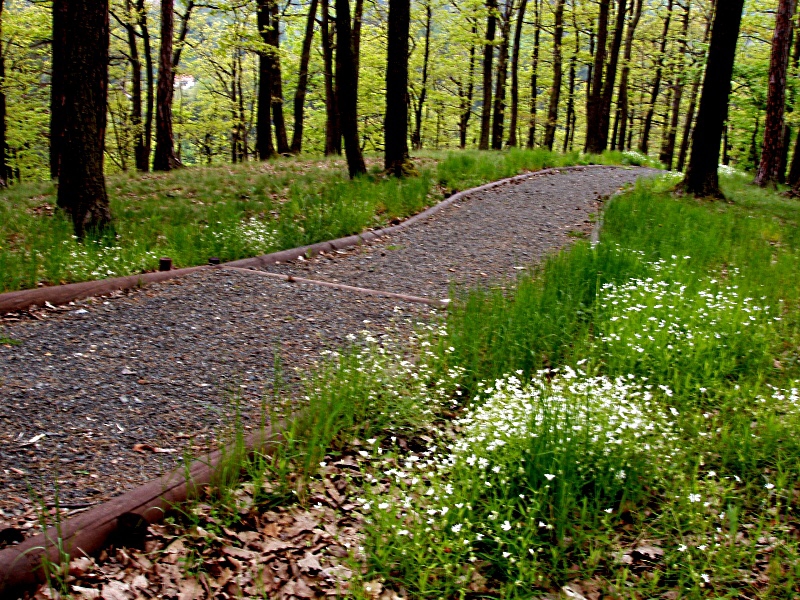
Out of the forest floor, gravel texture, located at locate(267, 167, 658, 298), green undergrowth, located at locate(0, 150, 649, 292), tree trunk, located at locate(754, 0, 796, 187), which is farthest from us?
tree trunk, located at locate(754, 0, 796, 187)

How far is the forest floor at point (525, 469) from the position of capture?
288 centimetres

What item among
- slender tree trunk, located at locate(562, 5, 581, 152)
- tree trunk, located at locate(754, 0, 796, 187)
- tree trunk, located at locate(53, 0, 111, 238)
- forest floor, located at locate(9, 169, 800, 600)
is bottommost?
forest floor, located at locate(9, 169, 800, 600)

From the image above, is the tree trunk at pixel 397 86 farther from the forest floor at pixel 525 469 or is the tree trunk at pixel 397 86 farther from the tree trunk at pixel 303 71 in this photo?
the tree trunk at pixel 303 71

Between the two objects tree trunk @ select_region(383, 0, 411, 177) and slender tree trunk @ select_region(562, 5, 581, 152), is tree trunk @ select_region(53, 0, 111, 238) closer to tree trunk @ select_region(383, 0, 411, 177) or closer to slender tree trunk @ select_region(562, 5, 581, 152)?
tree trunk @ select_region(383, 0, 411, 177)

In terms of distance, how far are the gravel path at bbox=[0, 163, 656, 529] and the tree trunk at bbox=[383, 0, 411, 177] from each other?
3.83m

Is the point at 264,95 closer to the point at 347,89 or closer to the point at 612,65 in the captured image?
the point at 347,89

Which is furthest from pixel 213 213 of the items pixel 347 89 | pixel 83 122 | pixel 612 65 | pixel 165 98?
pixel 612 65

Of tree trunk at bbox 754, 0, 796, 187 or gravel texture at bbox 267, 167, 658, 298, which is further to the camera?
tree trunk at bbox 754, 0, 796, 187

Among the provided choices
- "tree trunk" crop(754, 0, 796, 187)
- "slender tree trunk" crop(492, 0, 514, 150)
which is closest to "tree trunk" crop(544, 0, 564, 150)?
"slender tree trunk" crop(492, 0, 514, 150)

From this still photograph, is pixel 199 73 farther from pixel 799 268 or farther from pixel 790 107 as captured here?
pixel 799 268

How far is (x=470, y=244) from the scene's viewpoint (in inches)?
354

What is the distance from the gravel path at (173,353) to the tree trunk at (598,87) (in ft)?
44.3

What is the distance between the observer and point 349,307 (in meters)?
6.28

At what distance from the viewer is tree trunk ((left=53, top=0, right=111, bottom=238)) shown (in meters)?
7.48
